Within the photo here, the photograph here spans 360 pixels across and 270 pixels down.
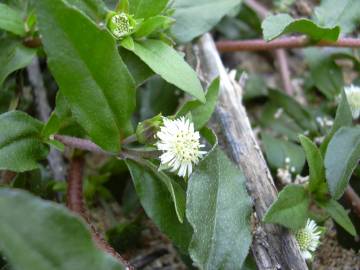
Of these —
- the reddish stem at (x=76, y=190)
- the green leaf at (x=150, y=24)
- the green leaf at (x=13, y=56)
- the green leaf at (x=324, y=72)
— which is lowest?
the green leaf at (x=324, y=72)

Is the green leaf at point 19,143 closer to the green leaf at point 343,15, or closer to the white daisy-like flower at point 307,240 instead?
the white daisy-like flower at point 307,240

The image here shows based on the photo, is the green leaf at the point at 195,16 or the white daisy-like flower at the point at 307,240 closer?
the white daisy-like flower at the point at 307,240

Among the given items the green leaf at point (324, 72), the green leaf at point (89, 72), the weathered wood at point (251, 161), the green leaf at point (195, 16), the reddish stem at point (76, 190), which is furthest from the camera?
the green leaf at point (324, 72)

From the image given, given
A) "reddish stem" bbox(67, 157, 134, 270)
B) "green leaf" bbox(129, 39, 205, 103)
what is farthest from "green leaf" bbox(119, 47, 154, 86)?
"reddish stem" bbox(67, 157, 134, 270)

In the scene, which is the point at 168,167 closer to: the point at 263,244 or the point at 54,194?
the point at 263,244

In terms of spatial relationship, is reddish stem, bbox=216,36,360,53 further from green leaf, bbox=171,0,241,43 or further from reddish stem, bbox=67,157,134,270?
reddish stem, bbox=67,157,134,270

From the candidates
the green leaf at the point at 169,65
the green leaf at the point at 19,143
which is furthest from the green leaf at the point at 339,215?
the green leaf at the point at 19,143
